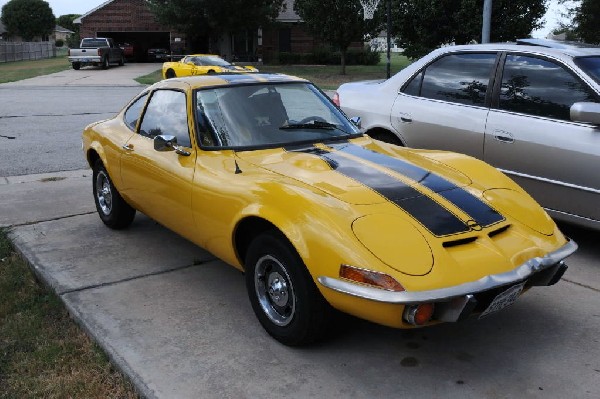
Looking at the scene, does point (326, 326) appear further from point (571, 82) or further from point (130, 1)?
point (130, 1)

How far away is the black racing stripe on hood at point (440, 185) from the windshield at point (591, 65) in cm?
201

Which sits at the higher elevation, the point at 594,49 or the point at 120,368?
the point at 594,49

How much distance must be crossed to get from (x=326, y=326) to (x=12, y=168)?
6.60 meters

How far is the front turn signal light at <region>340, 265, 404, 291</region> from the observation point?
2.82 metres

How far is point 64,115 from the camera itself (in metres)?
14.7

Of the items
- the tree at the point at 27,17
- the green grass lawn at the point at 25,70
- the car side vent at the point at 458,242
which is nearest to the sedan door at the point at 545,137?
the car side vent at the point at 458,242

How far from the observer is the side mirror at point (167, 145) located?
4152mm

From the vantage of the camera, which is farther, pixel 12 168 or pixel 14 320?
pixel 12 168

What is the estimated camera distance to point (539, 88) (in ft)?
16.7

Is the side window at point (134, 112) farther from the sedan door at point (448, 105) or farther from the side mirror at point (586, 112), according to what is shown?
the side mirror at point (586, 112)

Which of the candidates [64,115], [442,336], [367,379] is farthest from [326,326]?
[64,115]

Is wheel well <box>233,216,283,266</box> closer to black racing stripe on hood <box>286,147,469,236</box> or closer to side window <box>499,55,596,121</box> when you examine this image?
black racing stripe on hood <box>286,147,469,236</box>

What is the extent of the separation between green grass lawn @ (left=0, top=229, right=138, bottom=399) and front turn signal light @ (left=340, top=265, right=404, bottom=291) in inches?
47.5

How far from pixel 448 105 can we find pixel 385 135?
0.80 meters
